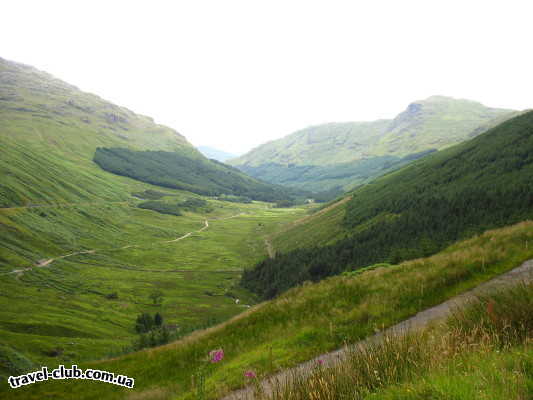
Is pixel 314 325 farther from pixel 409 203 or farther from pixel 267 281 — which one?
pixel 409 203

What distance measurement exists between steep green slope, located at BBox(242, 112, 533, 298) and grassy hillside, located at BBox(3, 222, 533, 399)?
7182 cm

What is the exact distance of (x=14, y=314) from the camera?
97875 millimetres

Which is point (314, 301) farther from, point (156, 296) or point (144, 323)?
point (156, 296)

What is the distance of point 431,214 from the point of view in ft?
422

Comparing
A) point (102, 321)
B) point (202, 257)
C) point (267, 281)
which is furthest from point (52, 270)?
point (267, 281)

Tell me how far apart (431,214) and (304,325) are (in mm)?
129299

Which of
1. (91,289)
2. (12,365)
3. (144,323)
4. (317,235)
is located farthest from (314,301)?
(317,235)

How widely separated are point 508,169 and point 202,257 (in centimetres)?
16452

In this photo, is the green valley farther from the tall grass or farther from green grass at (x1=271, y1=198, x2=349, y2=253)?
green grass at (x1=271, y1=198, x2=349, y2=253)

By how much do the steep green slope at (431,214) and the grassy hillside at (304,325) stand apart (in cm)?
7182

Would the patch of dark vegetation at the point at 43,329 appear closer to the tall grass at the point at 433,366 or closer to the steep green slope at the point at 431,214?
the steep green slope at the point at 431,214

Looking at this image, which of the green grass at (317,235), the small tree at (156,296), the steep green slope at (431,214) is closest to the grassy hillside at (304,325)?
the steep green slope at (431,214)

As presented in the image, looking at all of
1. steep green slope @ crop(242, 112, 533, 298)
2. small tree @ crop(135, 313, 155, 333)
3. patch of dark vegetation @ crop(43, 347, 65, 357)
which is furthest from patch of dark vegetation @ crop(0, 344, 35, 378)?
steep green slope @ crop(242, 112, 533, 298)

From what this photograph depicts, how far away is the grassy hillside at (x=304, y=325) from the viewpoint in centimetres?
1420
